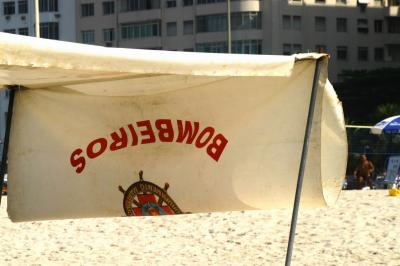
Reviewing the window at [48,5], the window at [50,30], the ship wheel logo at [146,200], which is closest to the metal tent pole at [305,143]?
the ship wheel logo at [146,200]

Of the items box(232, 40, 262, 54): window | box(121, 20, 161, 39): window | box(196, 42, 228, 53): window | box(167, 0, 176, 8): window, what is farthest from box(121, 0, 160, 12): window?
box(232, 40, 262, 54): window

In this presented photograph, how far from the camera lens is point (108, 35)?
332 feet

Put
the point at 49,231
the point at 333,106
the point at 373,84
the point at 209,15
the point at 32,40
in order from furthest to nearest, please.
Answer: the point at 209,15 < the point at 373,84 < the point at 49,231 < the point at 333,106 < the point at 32,40

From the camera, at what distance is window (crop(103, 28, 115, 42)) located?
101 m

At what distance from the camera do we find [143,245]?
18.8 m

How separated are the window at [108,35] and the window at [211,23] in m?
8.19

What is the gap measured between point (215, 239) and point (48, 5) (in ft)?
289

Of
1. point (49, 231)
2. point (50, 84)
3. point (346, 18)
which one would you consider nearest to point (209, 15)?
point (346, 18)

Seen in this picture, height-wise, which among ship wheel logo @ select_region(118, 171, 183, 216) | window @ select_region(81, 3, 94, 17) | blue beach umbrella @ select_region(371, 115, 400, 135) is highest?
window @ select_region(81, 3, 94, 17)

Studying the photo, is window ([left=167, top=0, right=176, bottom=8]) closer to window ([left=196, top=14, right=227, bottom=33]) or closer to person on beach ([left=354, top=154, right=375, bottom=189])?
window ([left=196, top=14, right=227, bottom=33])

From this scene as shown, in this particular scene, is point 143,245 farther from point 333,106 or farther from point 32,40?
point 32,40

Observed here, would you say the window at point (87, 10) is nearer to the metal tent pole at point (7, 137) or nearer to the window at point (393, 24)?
the window at point (393, 24)

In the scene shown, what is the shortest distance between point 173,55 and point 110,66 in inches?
15.7

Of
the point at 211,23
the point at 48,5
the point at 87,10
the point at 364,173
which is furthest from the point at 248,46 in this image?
the point at 364,173
